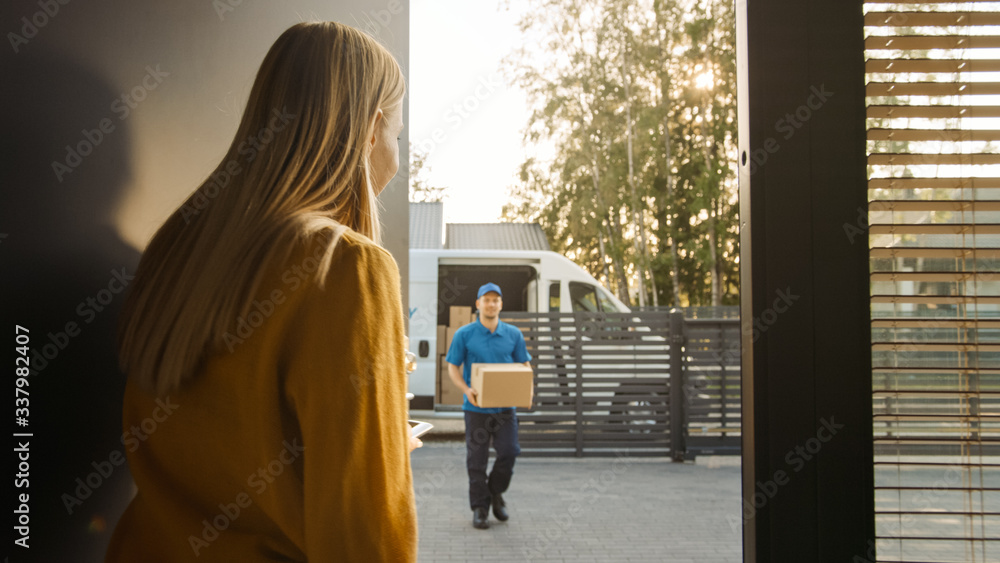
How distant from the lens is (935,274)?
56.3 inches

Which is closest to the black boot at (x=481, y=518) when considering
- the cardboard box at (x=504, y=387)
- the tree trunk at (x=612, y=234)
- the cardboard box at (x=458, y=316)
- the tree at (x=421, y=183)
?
the cardboard box at (x=504, y=387)

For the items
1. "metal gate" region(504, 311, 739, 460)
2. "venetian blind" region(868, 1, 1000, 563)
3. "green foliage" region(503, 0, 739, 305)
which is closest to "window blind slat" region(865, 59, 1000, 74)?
"venetian blind" region(868, 1, 1000, 563)

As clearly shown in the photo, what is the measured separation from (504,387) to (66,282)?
509 centimetres

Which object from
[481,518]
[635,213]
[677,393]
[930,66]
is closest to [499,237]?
[635,213]

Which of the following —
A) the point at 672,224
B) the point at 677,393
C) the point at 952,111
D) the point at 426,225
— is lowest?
the point at 677,393

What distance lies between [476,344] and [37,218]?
18.4 feet

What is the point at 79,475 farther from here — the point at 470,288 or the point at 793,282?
the point at 470,288

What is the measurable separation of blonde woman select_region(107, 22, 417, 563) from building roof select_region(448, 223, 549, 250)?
714 inches

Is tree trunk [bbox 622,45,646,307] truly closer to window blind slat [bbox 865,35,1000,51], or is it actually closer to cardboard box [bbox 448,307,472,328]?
cardboard box [bbox 448,307,472,328]

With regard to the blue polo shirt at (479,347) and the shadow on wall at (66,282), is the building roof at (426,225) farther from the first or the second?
the shadow on wall at (66,282)

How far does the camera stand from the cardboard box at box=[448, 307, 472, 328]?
11.1m

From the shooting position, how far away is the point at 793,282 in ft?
4.37

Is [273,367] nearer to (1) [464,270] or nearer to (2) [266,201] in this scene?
(2) [266,201]

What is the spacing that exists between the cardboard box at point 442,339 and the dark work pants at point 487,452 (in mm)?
4479
